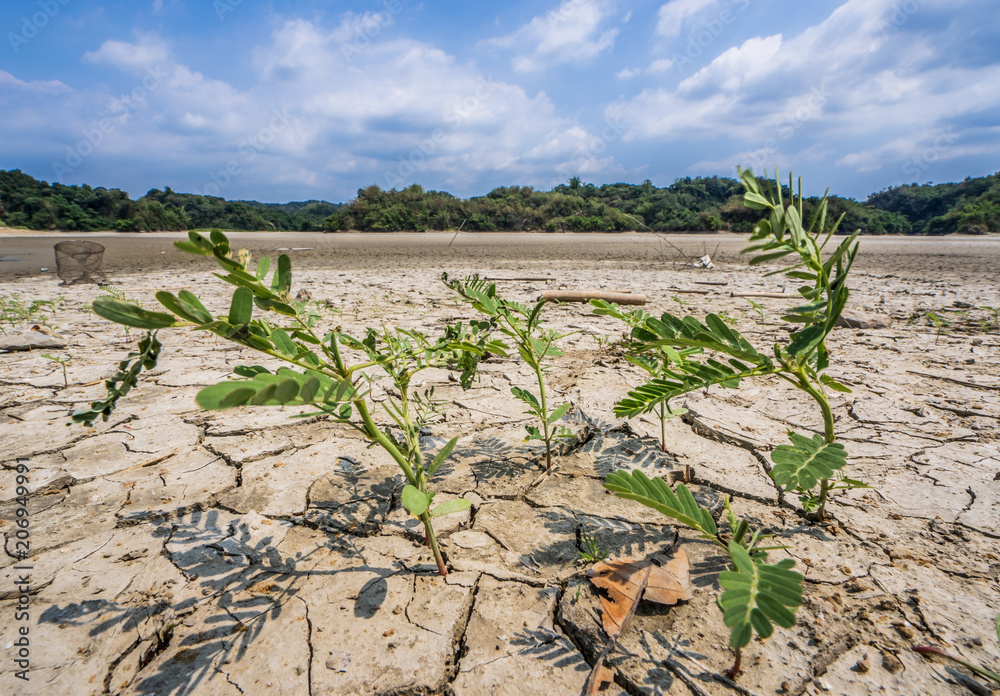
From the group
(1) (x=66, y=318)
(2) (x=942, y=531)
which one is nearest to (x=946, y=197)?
(2) (x=942, y=531)

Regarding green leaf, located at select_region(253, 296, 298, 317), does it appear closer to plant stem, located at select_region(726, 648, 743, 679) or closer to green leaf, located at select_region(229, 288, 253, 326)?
green leaf, located at select_region(229, 288, 253, 326)

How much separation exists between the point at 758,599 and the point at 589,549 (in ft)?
1.61

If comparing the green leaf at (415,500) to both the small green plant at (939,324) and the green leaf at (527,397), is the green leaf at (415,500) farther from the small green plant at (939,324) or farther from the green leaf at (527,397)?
the small green plant at (939,324)

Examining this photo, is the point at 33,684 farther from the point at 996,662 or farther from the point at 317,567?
the point at 996,662

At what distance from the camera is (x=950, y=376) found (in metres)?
2.24

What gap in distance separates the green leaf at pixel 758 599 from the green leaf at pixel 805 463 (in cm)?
14

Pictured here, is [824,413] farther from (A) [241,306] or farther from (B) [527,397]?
(A) [241,306]

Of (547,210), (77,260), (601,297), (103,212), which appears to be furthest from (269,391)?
(103,212)

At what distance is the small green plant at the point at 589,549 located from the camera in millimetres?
1092

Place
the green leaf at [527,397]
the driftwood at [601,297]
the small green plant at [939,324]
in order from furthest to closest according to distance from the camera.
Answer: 1. the driftwood at [601,297]
2. the small green plant at [939,324]
3. the green leaf at [527,397]

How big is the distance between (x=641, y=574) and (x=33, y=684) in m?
1.16

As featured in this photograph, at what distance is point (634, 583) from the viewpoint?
1.00 m

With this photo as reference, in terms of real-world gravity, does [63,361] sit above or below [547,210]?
below

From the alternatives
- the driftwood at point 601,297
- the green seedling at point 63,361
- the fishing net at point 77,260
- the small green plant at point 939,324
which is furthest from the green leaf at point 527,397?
the fishing net at point 77,260
